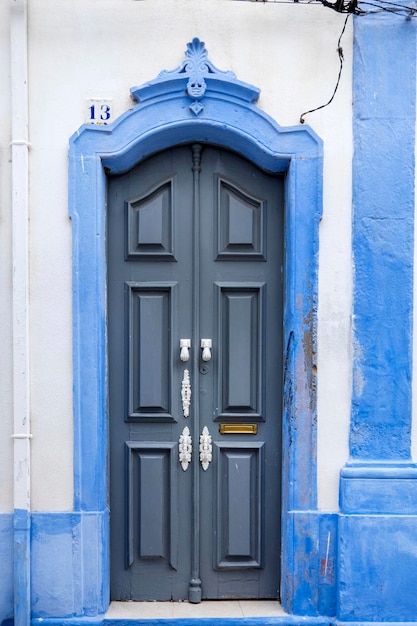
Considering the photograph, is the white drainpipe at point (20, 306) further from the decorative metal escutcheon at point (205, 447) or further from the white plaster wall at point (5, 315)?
the decorative metal escutcheon at point (205, 447)

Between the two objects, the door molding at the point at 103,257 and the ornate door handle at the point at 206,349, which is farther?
the ornate door handle at the point at 206,349

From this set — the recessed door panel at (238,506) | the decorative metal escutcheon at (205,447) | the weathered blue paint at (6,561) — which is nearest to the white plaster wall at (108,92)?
the weathered blue paint at (6,561)

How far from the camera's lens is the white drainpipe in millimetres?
3699

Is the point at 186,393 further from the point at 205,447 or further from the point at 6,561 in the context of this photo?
the point at 6,561

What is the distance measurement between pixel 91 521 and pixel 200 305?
1.45m

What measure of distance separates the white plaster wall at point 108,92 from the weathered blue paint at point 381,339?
101 millimetres

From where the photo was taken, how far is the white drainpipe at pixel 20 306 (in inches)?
146

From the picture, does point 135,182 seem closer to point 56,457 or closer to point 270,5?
point 270,5

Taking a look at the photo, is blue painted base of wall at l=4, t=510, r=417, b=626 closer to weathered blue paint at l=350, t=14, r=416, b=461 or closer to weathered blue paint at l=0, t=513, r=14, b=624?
weathered blue paint at l=0, t=513, r=14, b=624

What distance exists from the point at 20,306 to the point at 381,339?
7.06 feet

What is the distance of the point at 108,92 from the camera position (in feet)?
12.4

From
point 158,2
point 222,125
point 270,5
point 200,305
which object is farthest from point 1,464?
point 270,5

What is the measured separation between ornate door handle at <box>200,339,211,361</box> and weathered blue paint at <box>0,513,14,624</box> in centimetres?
148

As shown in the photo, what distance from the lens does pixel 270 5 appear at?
3779 millimetres
